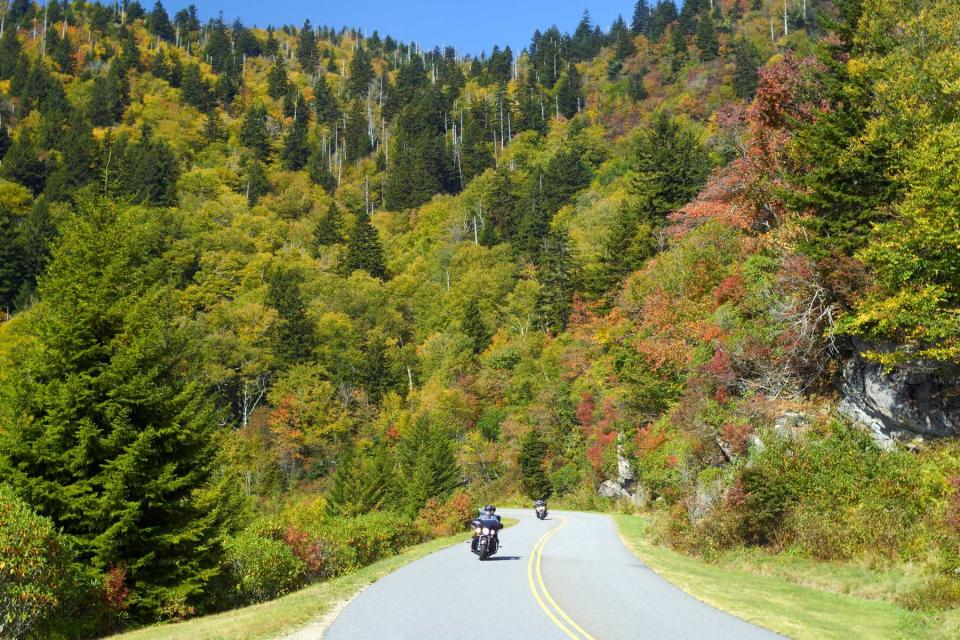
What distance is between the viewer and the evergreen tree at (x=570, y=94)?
13925 centimetres

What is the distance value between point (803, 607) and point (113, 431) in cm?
1587

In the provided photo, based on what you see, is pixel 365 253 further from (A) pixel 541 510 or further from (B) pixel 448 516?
(B) pixel 448 516

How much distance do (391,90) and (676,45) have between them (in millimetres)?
74959

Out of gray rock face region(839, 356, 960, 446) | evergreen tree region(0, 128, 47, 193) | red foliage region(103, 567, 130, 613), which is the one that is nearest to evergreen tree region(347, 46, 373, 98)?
evergreen tree region(0, 128, 47, 193)

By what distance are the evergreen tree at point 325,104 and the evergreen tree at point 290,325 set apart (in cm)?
8724

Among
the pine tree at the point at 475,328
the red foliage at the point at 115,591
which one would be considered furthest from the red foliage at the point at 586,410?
the red foliage at the point at 115,591

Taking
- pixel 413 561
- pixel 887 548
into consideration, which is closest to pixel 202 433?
pixel 413 561

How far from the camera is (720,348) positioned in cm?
2689

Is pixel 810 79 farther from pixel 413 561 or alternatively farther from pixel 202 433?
pixel 202 433

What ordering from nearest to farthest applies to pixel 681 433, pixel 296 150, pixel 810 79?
pixel 810 79 < pixel 681 433 < pixel 296 150

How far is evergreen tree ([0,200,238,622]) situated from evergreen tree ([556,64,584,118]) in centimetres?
13181

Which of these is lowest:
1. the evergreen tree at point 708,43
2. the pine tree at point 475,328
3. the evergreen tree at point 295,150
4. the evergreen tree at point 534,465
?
the evergreen tree at point 534,465

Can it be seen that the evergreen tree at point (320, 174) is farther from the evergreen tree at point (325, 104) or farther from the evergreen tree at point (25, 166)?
the evergreen tree at point (25, 166)

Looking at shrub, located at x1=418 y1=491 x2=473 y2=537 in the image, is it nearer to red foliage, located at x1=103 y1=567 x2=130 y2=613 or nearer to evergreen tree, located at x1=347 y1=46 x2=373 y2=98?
red foliage, located at x1=103 y1=567 x2=130 y2=613
